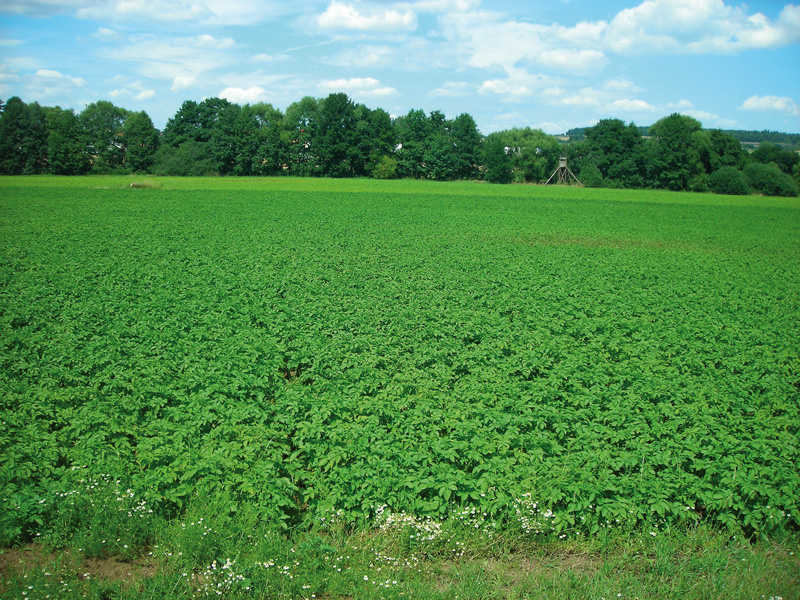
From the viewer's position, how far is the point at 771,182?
79.9 meters

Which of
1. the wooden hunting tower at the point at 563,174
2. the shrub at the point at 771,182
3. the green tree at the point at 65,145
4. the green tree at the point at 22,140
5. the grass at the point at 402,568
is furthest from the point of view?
the wooden hunting tower at the point at 563,174

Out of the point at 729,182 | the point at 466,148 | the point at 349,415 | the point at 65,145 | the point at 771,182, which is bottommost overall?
the point at 349,415

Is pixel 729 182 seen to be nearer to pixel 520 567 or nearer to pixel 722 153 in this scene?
pixel 722 153

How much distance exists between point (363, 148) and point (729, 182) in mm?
59061

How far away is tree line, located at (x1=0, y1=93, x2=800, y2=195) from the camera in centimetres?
8331

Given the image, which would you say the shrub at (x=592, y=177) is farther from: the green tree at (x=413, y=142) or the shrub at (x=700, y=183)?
the green tree at (x=413, y=142)

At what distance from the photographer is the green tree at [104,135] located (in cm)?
8912

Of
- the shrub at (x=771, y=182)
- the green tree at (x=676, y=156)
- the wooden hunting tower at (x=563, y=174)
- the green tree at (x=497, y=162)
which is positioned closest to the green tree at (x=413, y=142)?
the green tree at (x=497, y=162)

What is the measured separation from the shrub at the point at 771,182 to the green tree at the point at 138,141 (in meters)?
95.2

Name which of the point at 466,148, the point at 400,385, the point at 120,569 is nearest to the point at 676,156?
the point at 466,148

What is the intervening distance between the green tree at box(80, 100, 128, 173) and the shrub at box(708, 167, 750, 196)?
95887 millimetres

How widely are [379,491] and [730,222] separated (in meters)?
45.4

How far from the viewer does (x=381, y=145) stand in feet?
319

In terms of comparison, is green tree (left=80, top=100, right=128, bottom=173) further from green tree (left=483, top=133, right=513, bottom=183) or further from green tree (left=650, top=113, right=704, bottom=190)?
green tree (left=650, top=113, right=704, bottom=190)
